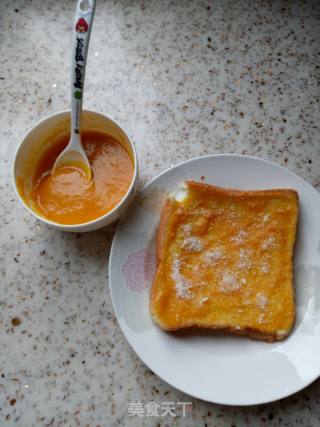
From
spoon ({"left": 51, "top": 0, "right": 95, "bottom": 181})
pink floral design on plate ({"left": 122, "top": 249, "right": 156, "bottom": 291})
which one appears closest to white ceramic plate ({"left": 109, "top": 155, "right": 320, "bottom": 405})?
pink floral design on plate ({"left": 122, "top": 249, "right": 156, "bottom": 291})

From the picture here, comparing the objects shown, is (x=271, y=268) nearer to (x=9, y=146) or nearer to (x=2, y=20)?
(x=9, y=146)

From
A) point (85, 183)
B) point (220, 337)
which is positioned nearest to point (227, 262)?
point (220, 337)

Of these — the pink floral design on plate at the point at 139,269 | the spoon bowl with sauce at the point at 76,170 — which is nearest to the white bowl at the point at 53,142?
the spoon bowl with sauce at the point at 76,170

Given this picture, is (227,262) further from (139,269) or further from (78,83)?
(78,83)

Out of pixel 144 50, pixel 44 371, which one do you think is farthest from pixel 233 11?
pixel 44 371

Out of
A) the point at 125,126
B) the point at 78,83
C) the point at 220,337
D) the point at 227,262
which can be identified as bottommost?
the point at 220,337

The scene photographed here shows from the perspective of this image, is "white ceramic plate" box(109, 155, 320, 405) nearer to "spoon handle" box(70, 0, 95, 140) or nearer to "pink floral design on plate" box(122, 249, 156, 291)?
"pink floral design on plate" box(122, 249, 156, 291)
